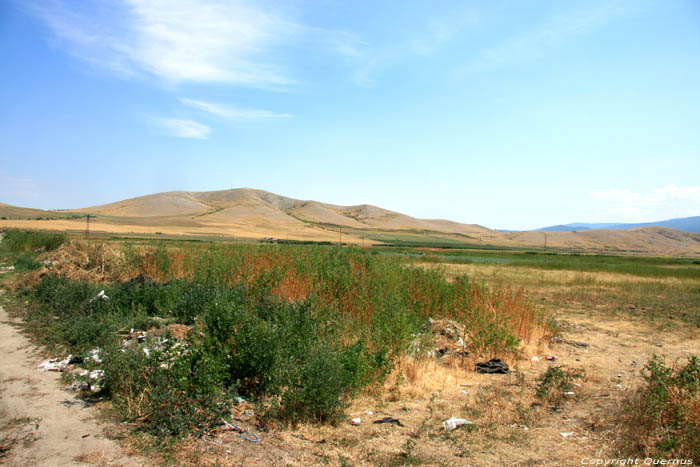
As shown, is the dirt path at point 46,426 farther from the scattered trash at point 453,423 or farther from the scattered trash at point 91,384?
the scattered trash at point 453,423

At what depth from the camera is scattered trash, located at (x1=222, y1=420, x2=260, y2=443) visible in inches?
171

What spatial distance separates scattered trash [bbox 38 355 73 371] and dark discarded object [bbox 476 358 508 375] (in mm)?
6733

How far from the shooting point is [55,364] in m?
6.43

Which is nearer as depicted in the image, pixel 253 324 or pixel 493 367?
pixel 253 324

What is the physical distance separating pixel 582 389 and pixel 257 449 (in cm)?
490

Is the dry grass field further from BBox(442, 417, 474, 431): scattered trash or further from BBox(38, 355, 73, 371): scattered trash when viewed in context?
BBox(38, 355, 73, 371): scattered trash

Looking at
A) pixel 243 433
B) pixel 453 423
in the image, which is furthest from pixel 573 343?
pixel 243 433

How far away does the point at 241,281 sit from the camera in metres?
9.98

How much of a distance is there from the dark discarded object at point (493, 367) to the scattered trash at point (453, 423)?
2.57 metres

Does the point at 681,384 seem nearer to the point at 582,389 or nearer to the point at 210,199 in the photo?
the point at 582,389

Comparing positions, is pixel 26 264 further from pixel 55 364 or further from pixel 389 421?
pixel 389 421

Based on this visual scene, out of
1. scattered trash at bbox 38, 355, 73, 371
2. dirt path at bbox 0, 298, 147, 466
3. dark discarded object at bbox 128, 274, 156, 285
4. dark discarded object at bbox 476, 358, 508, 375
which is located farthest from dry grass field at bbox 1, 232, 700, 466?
dark discarded object at bbox 128, 274, 156, 285

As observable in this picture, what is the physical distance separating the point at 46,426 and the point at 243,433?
6.88 ft

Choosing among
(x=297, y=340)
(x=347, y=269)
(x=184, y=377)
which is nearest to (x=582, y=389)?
(x=297, y=340)
